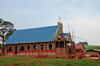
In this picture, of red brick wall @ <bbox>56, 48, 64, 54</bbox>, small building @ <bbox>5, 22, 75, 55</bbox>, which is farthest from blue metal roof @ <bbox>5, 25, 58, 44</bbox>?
red brick wall @ <bbox>56, 48, 64, 54</bbox>

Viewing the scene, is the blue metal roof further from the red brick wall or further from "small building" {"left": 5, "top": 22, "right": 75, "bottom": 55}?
the red brick wall

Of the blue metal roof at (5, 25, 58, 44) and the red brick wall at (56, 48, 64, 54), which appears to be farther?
the blue metal roof at (5, 25, 58, 44)

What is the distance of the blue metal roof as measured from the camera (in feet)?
145

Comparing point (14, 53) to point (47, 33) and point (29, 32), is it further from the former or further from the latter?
point (47, 33)

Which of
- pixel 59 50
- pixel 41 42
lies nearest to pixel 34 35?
pixel 41 42

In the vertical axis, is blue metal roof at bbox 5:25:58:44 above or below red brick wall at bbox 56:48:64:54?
above

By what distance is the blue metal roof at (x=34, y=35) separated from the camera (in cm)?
4422

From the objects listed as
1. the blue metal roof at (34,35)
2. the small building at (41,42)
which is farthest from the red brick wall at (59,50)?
the blue metal roof at (34,35)

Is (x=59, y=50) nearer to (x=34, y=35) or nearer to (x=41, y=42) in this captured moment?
(x=41, y=42)

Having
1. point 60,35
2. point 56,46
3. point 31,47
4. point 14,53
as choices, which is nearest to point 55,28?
point 60,35

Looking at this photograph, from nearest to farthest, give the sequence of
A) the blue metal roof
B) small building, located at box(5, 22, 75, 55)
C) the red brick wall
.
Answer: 1. the red brick wall
2. small building, located at box(5, 22, 75, 55)
3. the blue metal roof

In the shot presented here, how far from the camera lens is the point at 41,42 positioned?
44031 mm

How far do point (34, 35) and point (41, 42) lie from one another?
4.79 meters

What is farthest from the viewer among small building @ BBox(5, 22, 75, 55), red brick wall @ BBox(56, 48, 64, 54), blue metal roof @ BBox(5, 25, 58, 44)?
blue metal roof @ BBox(5, 25, 58, 44)
